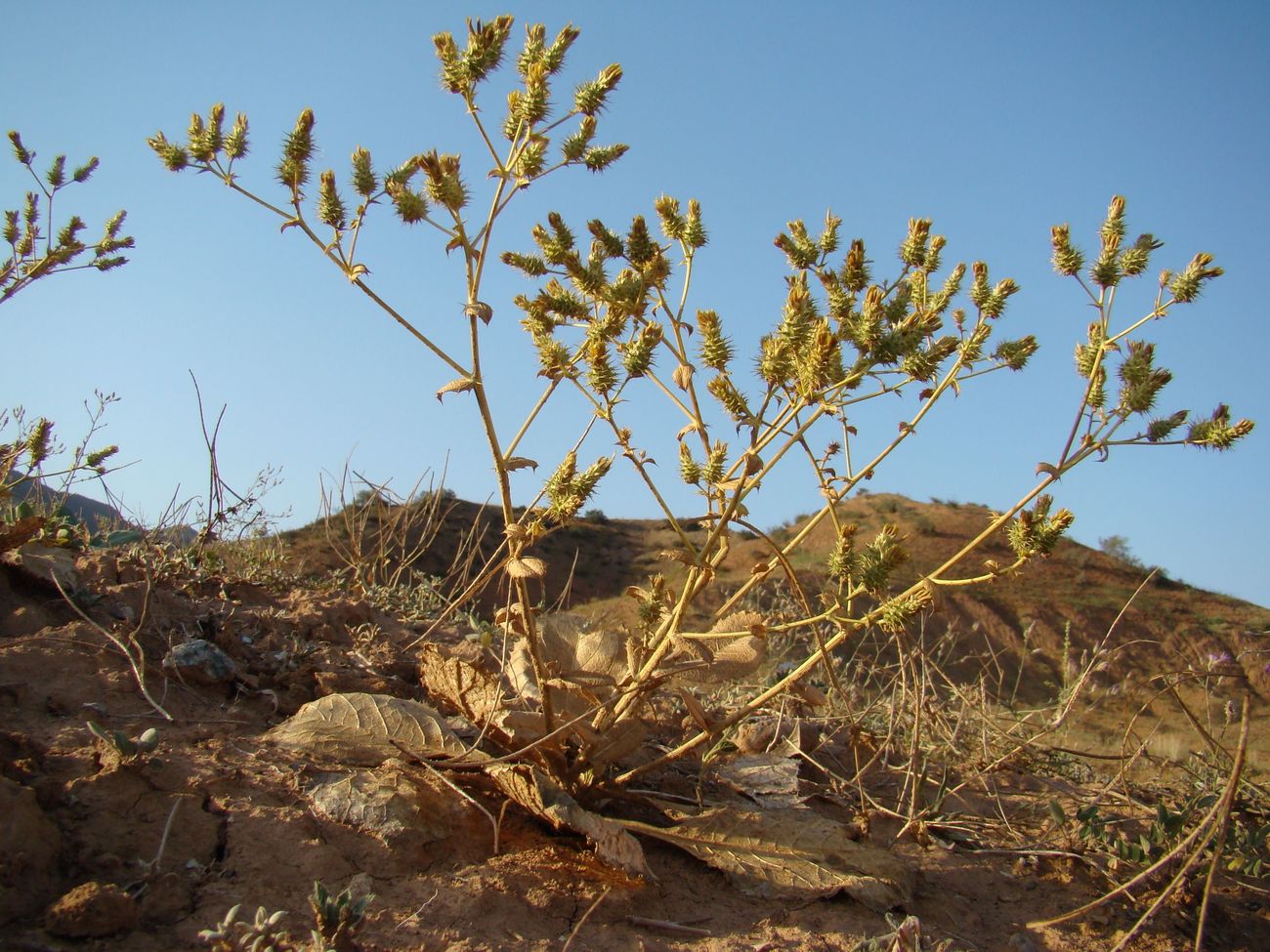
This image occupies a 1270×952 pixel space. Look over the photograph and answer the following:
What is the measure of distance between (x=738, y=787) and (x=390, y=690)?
138cm

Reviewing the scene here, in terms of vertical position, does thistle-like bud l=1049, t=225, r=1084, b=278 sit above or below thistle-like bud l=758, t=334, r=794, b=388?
above

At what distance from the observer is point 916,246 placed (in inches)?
107

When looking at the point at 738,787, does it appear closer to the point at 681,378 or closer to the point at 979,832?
the point at 979,832

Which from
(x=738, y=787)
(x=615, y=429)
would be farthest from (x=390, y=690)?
(x=615, y=429)

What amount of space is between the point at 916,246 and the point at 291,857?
8.20 feet

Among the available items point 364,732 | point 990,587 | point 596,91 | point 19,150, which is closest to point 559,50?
point 596,91

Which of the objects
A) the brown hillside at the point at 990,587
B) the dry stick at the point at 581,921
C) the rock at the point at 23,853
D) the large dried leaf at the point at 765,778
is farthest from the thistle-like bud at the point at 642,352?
the brown hillside at the point at 990,587

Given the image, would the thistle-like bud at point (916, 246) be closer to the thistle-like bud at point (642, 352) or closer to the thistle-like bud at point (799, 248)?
the thistle-like bud at point (799, 248)

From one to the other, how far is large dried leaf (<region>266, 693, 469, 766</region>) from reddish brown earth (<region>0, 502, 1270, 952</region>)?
0.21ft

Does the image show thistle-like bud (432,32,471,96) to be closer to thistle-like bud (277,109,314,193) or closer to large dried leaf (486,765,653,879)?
thistle-like bud (277,109,314,193)

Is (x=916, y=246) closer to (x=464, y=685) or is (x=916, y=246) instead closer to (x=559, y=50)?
(x=559, y=50)

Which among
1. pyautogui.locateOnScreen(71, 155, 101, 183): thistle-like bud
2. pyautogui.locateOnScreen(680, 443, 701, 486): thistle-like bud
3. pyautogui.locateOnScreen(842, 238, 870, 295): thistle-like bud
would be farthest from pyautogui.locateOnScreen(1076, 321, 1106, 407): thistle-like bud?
pyautogui.locateOnScreen(71, 155, 101, 183): thistle-like bud

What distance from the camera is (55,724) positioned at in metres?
2.53

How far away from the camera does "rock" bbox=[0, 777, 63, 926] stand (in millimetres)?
1822
